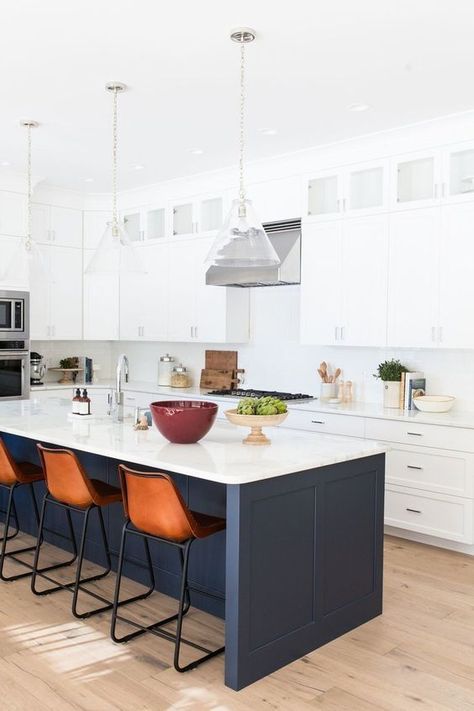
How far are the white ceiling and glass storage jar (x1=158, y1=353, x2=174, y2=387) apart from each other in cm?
236

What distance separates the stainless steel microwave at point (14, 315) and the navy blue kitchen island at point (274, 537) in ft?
8.90

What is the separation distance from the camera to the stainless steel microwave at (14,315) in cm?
625

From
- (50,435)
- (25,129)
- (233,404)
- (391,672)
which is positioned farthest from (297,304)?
(391,672)

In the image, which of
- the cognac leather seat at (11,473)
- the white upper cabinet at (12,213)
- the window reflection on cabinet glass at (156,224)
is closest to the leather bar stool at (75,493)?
the cognac leather seat at (11,473)

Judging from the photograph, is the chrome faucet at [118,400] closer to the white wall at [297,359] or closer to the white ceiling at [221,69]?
the white ceiling at [221,69]

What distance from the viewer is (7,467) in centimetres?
392

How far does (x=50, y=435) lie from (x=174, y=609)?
3.64ft

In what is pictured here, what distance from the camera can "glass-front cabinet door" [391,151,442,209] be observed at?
4.69 meters

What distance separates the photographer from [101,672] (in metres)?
2.83

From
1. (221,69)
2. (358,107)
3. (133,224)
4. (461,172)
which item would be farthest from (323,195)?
(133,224)

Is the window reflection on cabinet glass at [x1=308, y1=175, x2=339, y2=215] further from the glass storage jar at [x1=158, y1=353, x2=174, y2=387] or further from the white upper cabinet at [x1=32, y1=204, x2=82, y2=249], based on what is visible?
the white upper cabinet at [x1=32, y1=204, x2=82, y2=249]

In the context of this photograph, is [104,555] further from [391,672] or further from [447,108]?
[447,108]

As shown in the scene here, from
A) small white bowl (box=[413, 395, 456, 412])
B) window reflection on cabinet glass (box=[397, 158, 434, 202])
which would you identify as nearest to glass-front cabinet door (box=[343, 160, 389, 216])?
window reflection on cabinet glass (box=[397, 158, 434, 202])

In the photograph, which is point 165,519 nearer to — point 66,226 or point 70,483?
point 70,483
